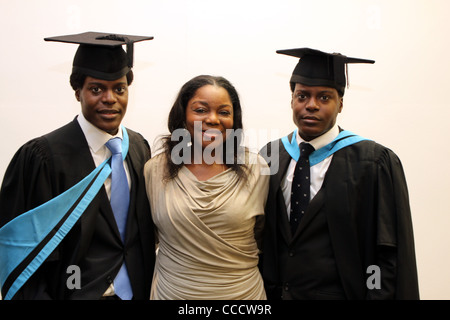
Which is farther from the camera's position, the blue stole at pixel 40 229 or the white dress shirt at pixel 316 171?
the white dress shirt at pixel 316 171

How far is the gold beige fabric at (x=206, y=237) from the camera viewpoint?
71.1 inches

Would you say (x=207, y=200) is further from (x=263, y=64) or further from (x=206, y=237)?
(x=263, y=64)

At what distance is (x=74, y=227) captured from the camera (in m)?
1.88

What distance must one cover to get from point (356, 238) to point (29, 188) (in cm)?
144

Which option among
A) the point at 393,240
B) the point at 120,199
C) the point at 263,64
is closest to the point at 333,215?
the point at 393,240

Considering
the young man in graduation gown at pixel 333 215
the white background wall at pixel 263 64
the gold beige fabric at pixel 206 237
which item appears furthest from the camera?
the white background wall at pixel 263 64

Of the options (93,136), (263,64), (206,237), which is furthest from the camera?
(263,64)

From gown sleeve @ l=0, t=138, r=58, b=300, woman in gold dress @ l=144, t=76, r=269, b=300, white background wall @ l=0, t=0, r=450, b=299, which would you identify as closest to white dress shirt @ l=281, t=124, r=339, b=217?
woman in gold dress @ l=144, t=76, r=269, b=300

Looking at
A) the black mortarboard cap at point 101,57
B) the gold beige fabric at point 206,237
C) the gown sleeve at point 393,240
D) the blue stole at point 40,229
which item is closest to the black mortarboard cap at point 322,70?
the gown sleeve at point 393,240

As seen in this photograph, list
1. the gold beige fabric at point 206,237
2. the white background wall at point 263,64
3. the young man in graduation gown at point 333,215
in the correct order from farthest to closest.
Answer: the white background wall at point 263,64 < the young man in graduation gown at point 333,215 < the gold beige fabric at point 206,237

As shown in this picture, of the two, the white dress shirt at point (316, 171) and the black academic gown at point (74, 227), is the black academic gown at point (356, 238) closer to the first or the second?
the white dress shirt at point (316, 171)

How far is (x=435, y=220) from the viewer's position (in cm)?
333

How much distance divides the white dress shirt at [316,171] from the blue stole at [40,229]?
0.85 m
